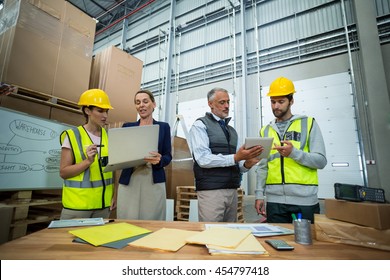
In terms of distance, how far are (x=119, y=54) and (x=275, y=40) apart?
4.69 metres

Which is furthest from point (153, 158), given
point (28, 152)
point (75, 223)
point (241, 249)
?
point (28, 152)

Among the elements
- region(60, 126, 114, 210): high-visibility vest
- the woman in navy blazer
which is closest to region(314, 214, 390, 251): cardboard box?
the woman in navy blazer

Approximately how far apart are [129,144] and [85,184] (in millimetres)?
456

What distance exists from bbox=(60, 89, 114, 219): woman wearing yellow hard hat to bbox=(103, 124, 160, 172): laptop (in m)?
0.12

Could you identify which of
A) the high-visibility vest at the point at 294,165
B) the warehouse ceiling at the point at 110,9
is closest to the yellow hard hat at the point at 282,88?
the high-visibility vest at the point at 294,165

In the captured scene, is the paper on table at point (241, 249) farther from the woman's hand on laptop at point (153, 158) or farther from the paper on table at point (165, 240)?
the woman's hand on laptop at point (153, 158)

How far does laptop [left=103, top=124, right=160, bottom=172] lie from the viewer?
4.86 feet

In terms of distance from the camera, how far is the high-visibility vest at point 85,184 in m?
1.52

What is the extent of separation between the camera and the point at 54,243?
33.6 inches

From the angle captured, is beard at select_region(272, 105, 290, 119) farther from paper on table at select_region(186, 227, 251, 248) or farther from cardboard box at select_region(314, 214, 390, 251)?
paper on table at select_region(186, 227, 251, 248)

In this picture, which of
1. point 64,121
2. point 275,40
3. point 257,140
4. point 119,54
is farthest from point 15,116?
point 275,40

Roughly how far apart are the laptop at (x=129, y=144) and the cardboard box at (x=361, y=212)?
120 centimetres

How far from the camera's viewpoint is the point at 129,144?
1.54 m

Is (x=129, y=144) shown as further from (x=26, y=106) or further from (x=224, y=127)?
(x=26, y=106)
